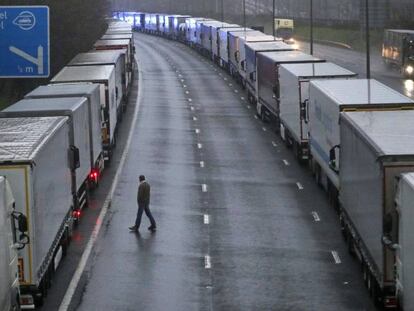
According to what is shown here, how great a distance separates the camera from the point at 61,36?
65.8 m

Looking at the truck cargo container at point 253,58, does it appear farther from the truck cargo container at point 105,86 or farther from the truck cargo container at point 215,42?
the truck cargo container at point 215,42

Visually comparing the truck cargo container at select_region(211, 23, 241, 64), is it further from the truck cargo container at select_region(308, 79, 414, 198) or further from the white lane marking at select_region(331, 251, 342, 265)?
the white lane marking at select_region(331, 251, 342, 265)

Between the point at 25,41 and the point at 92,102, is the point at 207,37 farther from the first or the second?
the point at 25,41

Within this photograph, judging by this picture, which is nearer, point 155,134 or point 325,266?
point 325,266

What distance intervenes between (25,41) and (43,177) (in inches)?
184

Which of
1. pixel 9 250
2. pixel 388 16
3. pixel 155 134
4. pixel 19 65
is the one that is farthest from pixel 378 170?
pixel 388 16

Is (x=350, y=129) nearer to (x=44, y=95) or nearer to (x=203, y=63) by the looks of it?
(x=44, y=95)

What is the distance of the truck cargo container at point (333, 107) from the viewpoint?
28.5m

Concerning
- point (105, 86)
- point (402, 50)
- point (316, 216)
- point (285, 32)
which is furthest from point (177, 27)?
point (316, 216)

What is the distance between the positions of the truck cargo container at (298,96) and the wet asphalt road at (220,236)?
887 millimetres

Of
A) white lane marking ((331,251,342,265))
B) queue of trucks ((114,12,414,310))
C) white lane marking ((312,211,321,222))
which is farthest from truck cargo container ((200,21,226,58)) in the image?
white lane marking ((331,251,342,265))

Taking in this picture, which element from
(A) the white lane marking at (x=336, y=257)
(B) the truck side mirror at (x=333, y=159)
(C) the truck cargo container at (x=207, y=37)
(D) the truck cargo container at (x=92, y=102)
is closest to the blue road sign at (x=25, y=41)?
(D) the truck cargo container at (x=92, y=102)

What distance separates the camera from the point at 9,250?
17938mm

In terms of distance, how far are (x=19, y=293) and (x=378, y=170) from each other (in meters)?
6.44
